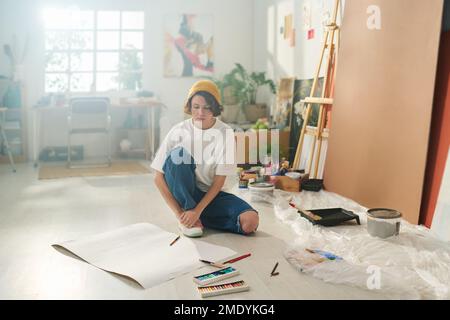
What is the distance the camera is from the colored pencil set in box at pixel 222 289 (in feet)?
6.07

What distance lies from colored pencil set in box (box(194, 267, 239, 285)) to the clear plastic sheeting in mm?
311

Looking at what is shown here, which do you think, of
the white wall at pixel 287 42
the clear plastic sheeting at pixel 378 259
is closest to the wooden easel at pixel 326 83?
the white wall at pixel 287 42

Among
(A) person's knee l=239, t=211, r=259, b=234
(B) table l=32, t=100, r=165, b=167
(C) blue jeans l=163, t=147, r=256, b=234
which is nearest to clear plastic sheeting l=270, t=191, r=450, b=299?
(A) person's knee l=239, t=211, r=259, b=234

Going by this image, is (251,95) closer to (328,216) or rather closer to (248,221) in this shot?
(328,216)

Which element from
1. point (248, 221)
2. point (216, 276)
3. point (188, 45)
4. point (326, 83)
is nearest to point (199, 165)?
point (248, 221)

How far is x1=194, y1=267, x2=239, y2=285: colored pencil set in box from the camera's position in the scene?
195 cm

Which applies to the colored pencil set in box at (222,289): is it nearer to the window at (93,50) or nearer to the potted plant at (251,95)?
the potted plant at (251,95)

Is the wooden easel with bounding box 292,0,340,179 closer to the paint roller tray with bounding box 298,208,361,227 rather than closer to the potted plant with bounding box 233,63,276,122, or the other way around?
the paint roller tray with bounding box 298,208,361,227

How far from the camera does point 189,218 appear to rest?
102 inches

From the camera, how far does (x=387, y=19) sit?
10.3 feet

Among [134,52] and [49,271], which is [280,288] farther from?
[134,52]

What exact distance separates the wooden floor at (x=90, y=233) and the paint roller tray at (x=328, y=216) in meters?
0.17

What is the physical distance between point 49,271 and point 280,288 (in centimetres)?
102
